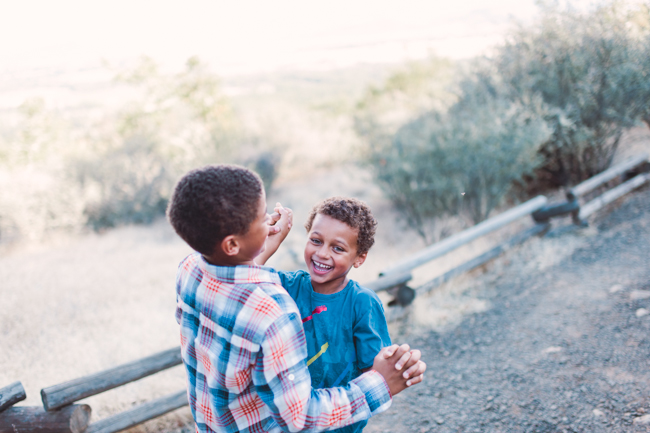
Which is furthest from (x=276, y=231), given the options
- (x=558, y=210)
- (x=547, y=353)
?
(x=558, y=210)

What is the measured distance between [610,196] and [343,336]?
690 cm

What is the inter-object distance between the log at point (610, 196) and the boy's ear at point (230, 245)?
649 cm

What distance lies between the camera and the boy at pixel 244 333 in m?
1.10

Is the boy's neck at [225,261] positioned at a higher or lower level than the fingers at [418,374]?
higher

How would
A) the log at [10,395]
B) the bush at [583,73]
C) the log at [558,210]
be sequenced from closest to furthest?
the log at [10,395], the log at [558,210], the bush at [583,73]

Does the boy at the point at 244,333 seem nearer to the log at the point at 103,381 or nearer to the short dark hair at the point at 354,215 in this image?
the short dark hair at the point at 354,215

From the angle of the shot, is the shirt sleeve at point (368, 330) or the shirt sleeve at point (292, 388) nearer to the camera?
the shirt sleeve at point (292, 388)

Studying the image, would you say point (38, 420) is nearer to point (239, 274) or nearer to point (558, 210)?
point (239, 274)

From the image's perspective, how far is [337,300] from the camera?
145 cm

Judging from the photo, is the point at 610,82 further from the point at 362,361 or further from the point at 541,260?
the point at 362,361

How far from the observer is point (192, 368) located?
1.32 metres

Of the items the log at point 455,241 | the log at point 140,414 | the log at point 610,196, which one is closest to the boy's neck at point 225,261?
the log at point 140,414

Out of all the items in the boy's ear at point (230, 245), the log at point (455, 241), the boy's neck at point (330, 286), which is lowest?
the log at point (455, 241)

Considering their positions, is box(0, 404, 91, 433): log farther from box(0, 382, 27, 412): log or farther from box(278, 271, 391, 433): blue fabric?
box(278, 271, 391, 433): blue fabric
